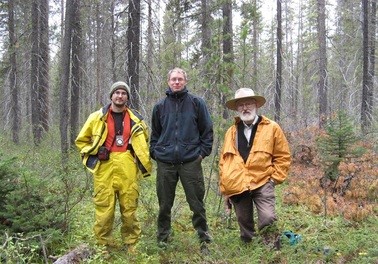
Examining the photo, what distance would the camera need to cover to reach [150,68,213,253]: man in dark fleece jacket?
17.0 feet

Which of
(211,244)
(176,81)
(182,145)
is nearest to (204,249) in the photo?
(211,244)

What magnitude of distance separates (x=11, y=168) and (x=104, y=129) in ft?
5.58

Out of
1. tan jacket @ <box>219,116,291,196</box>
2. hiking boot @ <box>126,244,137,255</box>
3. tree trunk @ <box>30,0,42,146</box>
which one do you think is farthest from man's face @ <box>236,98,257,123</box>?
tree trunk @ <box>30,0,42,146</box>

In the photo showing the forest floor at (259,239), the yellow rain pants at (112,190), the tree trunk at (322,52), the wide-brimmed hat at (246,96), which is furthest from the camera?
the tree trunk at (322,52)

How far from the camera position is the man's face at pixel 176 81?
518 cm

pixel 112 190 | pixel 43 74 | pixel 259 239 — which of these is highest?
pixel 43 74

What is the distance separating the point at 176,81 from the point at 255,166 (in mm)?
1509

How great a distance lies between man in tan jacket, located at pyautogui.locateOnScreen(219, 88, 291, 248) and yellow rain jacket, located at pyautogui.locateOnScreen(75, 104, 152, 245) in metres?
1.14

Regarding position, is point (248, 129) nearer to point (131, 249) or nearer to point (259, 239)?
point (259, 239)

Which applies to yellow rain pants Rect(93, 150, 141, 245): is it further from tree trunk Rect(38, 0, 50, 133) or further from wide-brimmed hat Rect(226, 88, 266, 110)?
tree trunk Rect(38, 0, 50, 133)

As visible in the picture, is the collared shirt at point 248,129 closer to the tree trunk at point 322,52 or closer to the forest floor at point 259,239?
the forest floor at point 259,239

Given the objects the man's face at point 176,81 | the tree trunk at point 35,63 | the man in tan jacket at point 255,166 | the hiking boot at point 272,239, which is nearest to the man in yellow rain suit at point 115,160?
the man's face at point 176,81

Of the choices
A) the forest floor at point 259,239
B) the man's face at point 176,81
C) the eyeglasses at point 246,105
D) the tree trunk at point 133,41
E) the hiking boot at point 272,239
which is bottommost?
the forest floor at point 259,239

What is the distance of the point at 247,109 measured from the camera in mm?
5340
